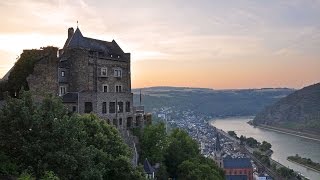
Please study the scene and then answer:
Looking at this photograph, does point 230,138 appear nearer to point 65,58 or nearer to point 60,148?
point 65,58

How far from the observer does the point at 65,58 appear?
3822 centimetres

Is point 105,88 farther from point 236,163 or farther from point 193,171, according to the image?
point 236,163

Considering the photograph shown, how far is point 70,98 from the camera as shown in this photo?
36500 millimetres

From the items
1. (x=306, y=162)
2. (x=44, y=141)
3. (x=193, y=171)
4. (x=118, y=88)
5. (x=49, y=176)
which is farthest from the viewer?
(x=306, y=162)

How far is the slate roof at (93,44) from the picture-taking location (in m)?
39.4

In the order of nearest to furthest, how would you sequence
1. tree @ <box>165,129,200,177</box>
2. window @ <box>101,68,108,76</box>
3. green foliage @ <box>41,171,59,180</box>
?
green foliage @ <box>41,171,59,180</box> < window @ <box>101,68,108,76</box> < tree @ <box>165,129,200,177</box>

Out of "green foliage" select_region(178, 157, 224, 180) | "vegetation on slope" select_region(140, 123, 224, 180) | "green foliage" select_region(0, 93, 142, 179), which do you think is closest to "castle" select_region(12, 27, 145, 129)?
"vegetation on slope" select_region(140, 123, 224, 180)

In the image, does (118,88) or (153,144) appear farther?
(118,88)

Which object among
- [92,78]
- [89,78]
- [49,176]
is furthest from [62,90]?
[49,176]

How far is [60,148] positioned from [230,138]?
15749 centimetres

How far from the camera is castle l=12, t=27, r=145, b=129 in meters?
36.1

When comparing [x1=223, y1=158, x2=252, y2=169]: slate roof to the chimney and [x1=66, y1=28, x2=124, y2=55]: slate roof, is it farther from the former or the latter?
the chimney

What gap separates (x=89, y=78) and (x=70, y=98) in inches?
112

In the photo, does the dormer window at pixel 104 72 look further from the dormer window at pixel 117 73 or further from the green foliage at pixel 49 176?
the green foliage at pixel 49 176
